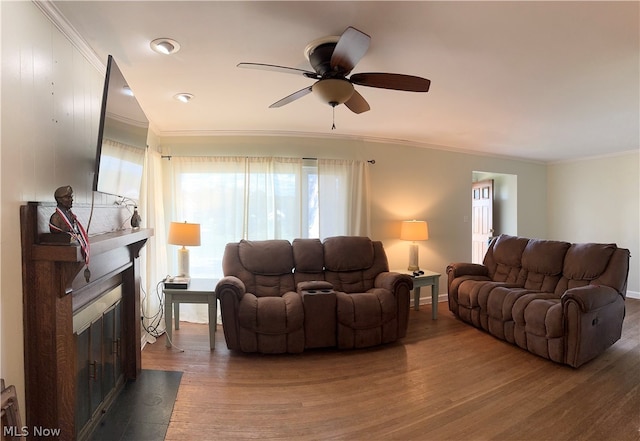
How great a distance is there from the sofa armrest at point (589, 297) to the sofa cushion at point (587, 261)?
285 millimetres

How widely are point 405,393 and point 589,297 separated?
178 cm

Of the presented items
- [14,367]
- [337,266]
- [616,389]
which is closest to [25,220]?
[14,367]

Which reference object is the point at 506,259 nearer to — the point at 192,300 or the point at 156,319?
the point at 192,300

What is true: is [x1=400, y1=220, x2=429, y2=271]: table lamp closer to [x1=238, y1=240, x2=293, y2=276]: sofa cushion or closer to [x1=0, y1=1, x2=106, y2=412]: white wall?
[x1=238, y1=240, x2=293, y2=276]: sofa cushion

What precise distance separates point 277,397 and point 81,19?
8.39 ft

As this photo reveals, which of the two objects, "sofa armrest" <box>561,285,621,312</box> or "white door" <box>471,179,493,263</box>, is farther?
"white door" <box>471,179,493,263</box>

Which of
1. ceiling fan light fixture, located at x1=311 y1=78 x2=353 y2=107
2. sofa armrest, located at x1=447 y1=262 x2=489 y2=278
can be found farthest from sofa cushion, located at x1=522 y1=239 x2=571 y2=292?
ceiling fan light fixture, located at x1=311 y1=78 x2=353 y2=107

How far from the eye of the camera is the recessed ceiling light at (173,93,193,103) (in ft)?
8.43

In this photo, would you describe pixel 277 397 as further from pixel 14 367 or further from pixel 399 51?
pixel 399 51

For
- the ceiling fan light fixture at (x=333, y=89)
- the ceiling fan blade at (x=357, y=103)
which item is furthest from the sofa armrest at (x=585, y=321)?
the ceiling fan light fixture at (x=333, y=89)

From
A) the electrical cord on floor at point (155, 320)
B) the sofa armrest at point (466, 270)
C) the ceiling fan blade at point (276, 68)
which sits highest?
the ceiling fan blade at point (276, 68)

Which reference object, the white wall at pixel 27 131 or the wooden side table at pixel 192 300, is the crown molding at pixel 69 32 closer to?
the white wall at pixel 27 131

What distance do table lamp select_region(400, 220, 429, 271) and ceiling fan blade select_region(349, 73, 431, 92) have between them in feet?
7.67

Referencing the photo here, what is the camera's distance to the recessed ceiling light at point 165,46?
177cm
